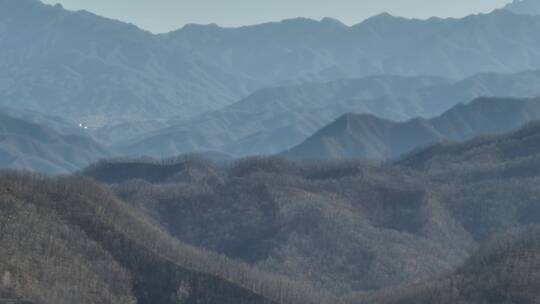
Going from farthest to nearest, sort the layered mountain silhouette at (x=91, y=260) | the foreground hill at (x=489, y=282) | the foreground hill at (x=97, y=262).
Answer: the foreground hill at (x=97, y=262) → the layered mountain silhouette at (x=91, y=260) → the foreground hill at (x=489, y=282)

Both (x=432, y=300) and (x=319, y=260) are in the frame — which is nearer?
(x=432, y=300)

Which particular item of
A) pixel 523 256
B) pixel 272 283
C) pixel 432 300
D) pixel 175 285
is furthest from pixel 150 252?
pixel 523 256

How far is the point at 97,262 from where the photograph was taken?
14850 cm

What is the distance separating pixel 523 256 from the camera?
5738 inches

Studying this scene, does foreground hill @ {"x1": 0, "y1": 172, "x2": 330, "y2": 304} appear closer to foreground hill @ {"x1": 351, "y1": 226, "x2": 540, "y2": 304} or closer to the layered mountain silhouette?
the layered mountain silhouette

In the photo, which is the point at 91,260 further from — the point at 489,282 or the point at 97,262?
the point at 489,282

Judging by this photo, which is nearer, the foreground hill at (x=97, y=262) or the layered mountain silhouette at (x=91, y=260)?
the layered mountain silhouette at (x=91, y=260)

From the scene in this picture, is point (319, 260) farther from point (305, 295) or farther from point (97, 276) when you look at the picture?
point (97, 276)

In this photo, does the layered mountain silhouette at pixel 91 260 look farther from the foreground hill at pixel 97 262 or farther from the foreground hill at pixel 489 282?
the foreground hill at pixel 489 282

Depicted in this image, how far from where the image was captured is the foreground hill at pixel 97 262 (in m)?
138

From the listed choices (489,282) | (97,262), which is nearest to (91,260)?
(97,262)

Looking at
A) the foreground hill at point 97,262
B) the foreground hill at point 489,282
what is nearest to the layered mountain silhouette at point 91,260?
the foreground hill at point 97,262

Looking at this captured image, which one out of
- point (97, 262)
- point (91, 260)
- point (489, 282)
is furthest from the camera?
point (91, 260)

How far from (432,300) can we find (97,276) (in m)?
42.0
